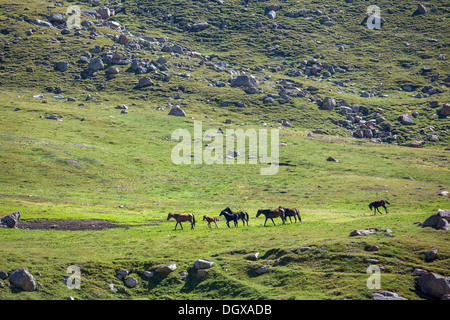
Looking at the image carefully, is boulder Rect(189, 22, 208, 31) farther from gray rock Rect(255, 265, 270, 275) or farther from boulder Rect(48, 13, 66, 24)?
gray rock Rect(255, 265, 270, 275)

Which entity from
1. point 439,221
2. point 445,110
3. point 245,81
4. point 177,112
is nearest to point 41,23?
point 177,112

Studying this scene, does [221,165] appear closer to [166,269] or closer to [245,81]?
[166,269]

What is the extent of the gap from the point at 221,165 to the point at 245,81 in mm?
57199

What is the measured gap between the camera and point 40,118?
9444 centimetres

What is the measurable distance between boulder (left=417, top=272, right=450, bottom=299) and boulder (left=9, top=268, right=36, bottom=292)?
2046 centimetres

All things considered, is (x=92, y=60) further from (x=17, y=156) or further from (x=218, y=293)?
(x=218, y=293)

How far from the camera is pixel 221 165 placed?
81.7 metres

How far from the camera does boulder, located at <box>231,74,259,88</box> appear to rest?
132500mm

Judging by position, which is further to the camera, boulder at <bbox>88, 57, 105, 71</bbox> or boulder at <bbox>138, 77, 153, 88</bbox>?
boulder at <bbox>88, 57, 105, 71</bbox>

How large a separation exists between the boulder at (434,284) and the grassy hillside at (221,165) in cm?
106

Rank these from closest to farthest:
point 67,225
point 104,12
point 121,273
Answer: point 121,273
point 67,225
point 104,12

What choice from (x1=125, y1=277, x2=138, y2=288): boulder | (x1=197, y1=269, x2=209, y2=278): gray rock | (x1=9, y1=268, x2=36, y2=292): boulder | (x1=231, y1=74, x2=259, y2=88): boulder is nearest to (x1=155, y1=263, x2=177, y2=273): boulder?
(x1=125, y1=277, x2=138, y2=288): boulder

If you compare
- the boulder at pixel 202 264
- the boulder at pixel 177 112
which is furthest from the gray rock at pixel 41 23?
the boulder at pixel 202 264

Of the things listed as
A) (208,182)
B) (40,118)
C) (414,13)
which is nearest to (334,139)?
(208,182)
